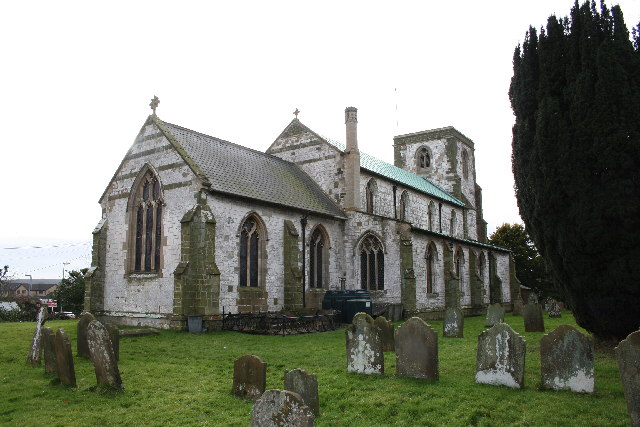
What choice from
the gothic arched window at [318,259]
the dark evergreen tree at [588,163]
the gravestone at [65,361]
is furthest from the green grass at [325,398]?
the gothic arched window at [318,259]

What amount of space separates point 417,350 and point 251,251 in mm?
12563

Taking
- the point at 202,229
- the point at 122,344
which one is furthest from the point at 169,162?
the point at 122,344

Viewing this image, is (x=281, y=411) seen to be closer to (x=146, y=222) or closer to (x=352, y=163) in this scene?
(x=146, y=222)

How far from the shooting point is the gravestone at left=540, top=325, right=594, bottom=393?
844 centimetres

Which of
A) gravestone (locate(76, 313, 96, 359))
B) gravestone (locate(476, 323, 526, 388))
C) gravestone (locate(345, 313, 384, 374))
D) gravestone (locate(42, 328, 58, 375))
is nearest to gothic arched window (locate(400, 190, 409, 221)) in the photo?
gravestone (locate(345, 313, 384, 374))

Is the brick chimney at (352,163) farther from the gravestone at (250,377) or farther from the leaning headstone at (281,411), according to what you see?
the leaning headstone at (281,411)

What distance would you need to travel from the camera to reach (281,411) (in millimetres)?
5156

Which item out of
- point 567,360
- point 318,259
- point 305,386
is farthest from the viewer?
point 318,259

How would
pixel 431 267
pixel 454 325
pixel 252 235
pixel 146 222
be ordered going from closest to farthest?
pixel 454 325 → pixel 146 222 → pixel 252 235 → pixel 431 267

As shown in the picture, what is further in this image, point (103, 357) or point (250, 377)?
point (103, 357)

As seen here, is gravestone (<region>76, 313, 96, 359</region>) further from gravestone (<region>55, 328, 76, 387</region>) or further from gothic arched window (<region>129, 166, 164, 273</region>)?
gothic arched window (<region>129, 166, 164, 273</region>)

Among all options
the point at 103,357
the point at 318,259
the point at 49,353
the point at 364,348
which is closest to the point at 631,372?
the point at 364,348

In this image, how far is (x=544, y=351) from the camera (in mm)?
8812

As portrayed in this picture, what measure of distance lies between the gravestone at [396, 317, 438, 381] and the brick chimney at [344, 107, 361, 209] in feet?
54.8
